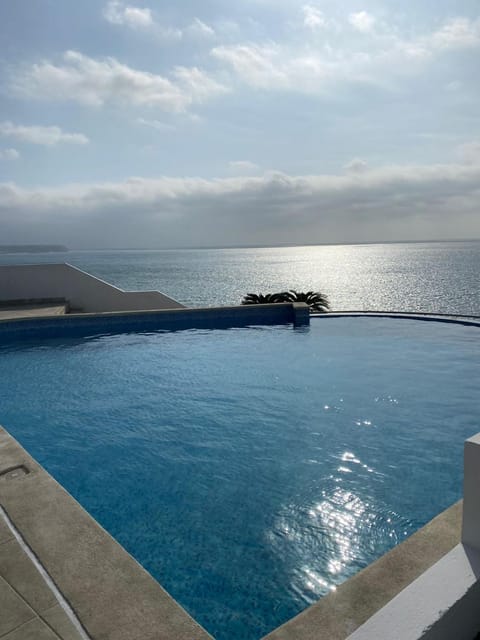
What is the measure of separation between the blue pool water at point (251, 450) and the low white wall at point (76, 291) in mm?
5549

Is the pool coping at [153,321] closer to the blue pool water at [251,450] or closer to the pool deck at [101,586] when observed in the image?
the blue pool water at [251,450]

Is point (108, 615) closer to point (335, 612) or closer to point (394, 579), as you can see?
point (335, 612)

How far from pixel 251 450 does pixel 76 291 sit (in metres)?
12.3

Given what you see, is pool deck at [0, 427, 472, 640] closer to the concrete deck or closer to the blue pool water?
the concrete deck

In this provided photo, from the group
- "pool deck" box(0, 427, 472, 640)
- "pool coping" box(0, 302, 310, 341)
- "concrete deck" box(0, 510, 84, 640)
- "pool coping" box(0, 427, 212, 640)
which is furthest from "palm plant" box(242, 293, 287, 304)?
"concrete deck" box(0, 510, 84, 640)

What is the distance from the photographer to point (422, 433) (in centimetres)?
569

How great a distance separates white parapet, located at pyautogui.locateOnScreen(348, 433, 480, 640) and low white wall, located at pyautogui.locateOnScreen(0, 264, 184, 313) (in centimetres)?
1377

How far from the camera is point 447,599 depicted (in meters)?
1.85

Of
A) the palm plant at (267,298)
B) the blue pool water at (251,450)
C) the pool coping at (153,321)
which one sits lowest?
the blue pool water at (251,450)

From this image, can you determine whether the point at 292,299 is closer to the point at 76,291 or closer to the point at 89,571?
the point at 76,291

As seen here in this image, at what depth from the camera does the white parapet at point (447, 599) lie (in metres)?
1.73

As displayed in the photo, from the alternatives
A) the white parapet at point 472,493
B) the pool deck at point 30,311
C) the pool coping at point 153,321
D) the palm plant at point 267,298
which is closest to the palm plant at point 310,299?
the palm plant at point 267,298

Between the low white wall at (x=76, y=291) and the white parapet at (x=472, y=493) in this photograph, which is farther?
the low white wall at (x=76, y=291)

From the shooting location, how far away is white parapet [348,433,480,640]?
1.73m
